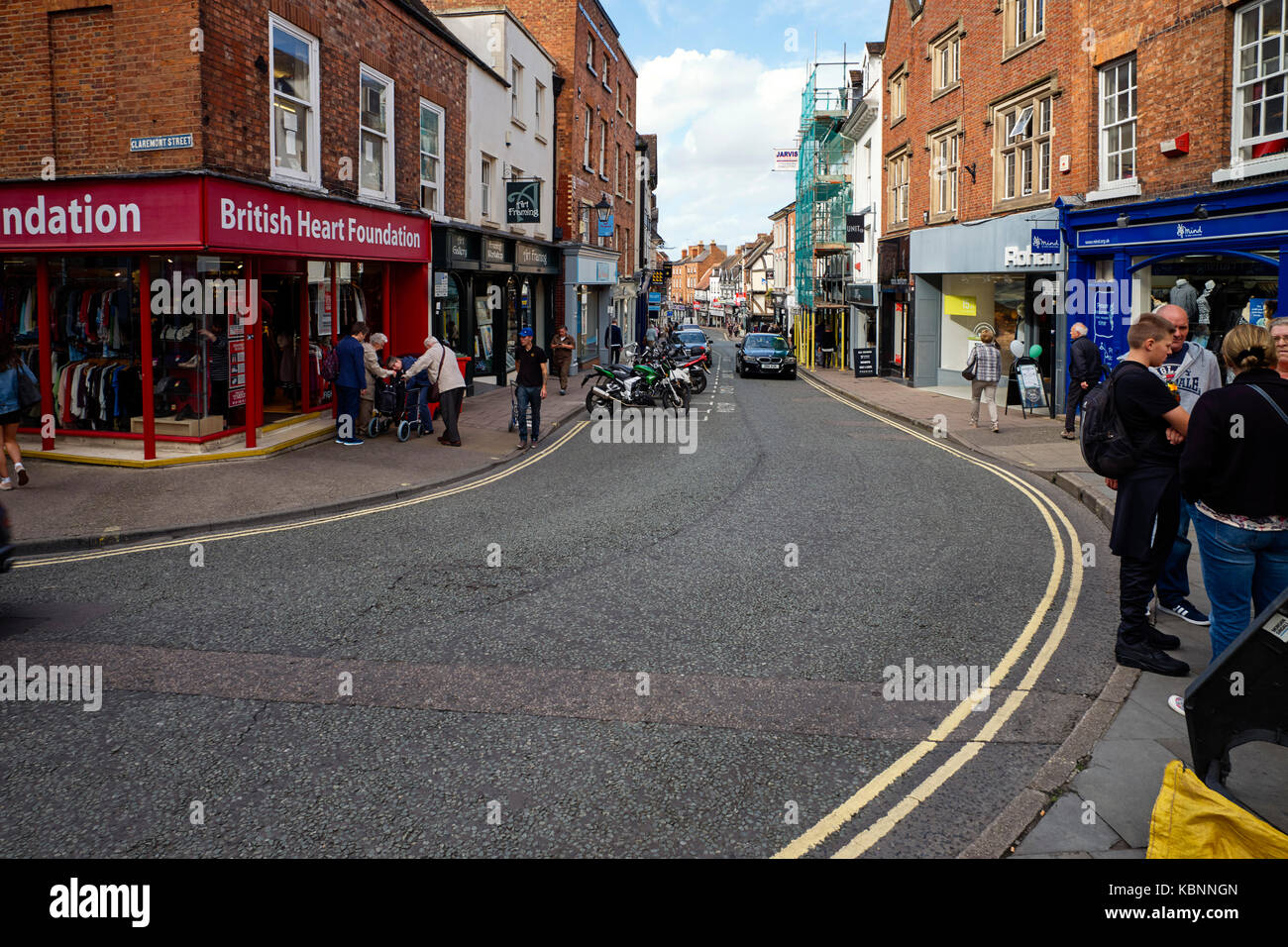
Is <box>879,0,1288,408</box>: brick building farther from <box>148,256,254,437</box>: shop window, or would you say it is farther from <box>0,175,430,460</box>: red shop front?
<box>148,256,254,437</box>: shop window

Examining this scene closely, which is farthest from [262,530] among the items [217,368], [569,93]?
[569,93]

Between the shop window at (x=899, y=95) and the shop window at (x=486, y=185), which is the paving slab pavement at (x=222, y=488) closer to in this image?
the shop window at (x=486, y=185)

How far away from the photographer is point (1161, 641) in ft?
20.1

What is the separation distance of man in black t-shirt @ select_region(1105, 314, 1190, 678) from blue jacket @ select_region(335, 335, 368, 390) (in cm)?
1174

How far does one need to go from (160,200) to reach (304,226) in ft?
8.67

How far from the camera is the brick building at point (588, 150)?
3256 centimetres

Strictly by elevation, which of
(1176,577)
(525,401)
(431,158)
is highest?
(431,158)

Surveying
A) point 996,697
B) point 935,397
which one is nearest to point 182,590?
point 996,697

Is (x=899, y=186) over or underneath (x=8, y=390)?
over

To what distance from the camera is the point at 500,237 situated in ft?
83.4

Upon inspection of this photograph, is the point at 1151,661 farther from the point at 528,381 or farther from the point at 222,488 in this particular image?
the point at 528,381
